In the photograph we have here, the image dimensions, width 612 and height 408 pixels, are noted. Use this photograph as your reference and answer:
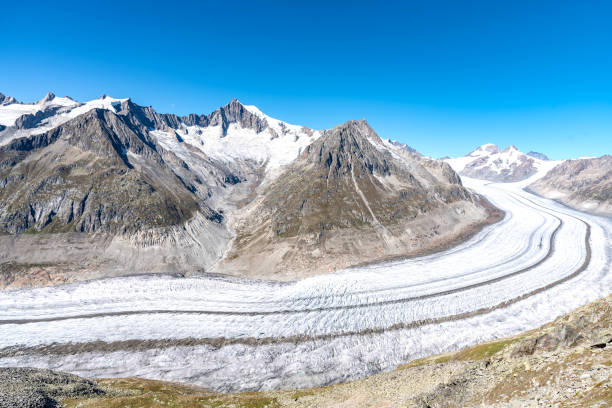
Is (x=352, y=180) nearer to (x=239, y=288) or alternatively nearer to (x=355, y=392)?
(x=239, y=288)

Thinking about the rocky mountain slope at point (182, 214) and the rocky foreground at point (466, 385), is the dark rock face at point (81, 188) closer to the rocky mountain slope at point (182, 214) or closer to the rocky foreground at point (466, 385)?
the rocky mountain slope at point (182, 214)

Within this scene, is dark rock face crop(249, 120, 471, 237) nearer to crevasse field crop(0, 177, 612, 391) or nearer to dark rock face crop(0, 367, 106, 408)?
crevasse field crop(0, 177, 612, 391)

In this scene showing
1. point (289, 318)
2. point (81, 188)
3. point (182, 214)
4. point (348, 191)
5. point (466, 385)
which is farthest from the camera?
point (348, 191)

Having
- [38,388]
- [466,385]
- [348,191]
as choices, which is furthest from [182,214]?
[466,385]

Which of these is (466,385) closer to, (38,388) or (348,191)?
(38,388)

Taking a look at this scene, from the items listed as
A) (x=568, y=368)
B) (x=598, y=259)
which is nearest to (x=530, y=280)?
(x=598, y=259)
